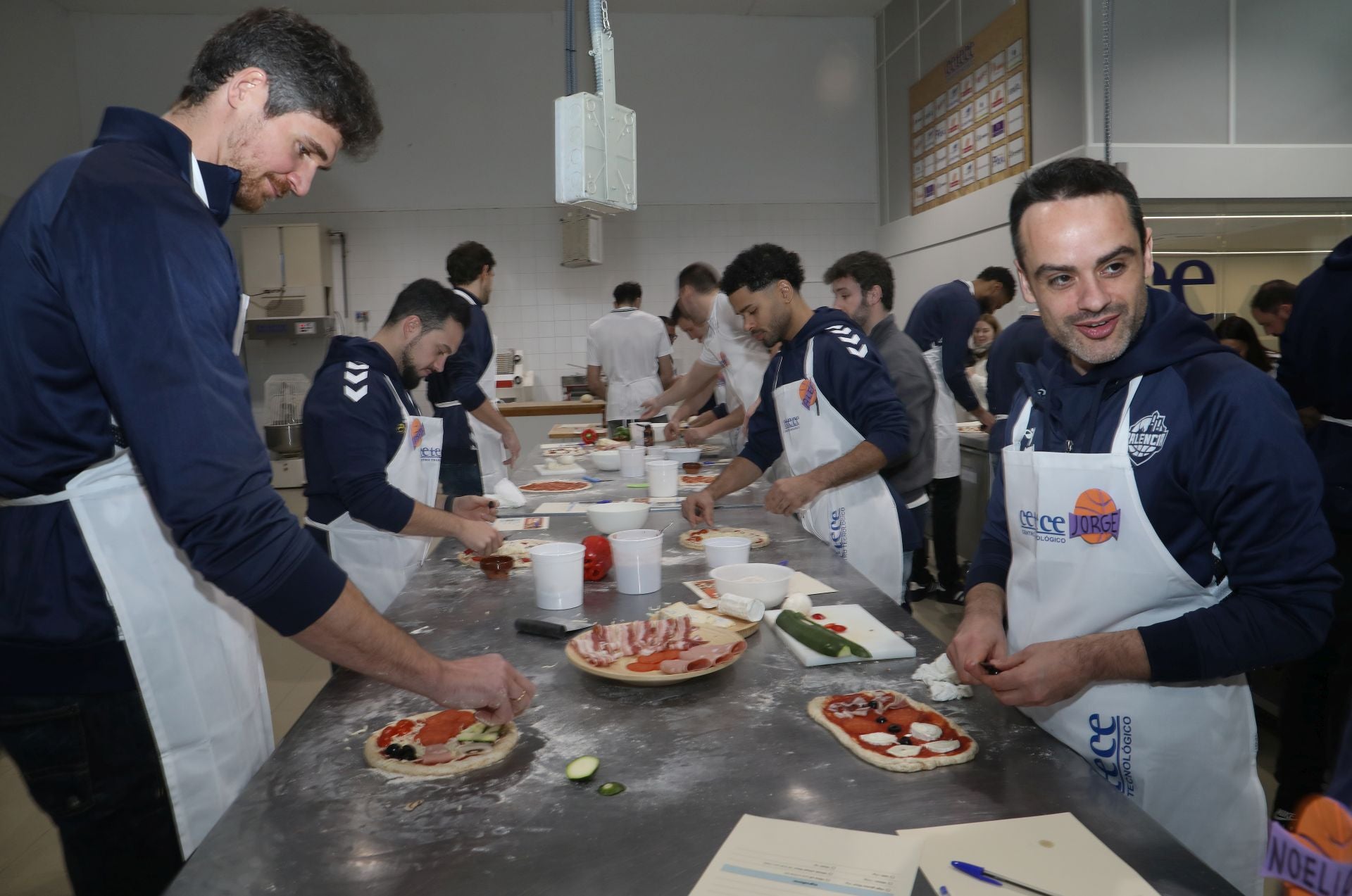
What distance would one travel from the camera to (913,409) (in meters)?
3.69

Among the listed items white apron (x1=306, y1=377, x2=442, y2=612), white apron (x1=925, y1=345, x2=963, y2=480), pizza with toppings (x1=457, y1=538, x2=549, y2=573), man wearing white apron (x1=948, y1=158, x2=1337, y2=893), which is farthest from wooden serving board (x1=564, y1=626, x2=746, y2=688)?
white apron (x1=925, y1=345, x2=963, y2=480)

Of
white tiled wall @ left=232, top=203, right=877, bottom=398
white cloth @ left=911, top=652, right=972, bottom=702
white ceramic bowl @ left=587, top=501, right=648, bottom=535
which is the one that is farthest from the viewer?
white tiled wall @ left=232, top=203, right=877, bottom=398

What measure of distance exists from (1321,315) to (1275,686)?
1.45 m

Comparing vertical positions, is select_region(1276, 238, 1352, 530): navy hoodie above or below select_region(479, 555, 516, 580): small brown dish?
above

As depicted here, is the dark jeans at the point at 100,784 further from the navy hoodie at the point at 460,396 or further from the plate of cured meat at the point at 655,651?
the navy hoodie at the point at 460,396

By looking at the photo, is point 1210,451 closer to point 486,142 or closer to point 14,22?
point 486,142

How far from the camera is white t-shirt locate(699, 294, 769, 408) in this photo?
475 cm

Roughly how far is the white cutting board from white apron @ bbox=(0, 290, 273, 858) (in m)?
0.97

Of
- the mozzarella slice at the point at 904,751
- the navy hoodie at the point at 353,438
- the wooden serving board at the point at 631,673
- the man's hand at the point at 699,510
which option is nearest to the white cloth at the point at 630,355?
the man's hand at the point at 699,510

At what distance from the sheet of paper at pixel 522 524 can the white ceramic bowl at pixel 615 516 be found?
12.6 inches

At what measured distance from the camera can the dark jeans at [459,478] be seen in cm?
454

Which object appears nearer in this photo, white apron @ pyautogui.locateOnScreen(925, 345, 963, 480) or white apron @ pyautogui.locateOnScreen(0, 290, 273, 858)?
white apron @ pyautogui.locateOnScreen(0, 290, 273, 858)

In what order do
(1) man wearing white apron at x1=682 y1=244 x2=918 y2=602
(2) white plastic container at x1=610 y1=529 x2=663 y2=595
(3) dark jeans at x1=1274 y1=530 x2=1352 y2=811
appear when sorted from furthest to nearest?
(1) man wearing white apron at x1=682 y1=244 x2=918 y2=602 → (3) dark jeans at x1=1274 y1=530 x2=1352 y2=811 → (2) white plastic container at x1=610 y1=529 x2=663 y2=595

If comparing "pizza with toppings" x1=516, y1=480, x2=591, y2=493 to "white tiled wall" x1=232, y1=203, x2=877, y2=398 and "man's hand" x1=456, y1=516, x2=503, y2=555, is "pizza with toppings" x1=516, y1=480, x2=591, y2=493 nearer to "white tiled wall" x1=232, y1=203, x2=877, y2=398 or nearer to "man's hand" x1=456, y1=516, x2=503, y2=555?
"man's hand" x1=456, y1=516, x2=503, y2=555
